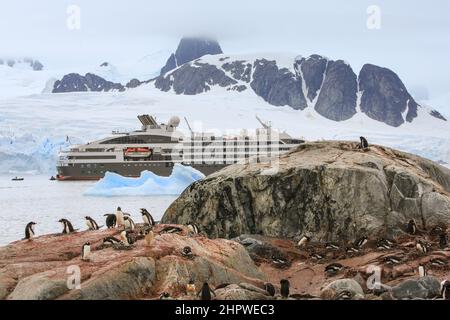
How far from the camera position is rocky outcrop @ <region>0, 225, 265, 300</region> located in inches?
441

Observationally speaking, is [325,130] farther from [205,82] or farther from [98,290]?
[98,290]

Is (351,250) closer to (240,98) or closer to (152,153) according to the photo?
(152,153)

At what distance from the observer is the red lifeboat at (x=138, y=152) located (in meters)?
84.8

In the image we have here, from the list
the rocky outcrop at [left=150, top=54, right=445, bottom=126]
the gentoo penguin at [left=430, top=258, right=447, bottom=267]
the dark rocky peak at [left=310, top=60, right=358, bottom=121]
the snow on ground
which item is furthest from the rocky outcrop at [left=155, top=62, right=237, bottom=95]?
the gentoo penguin at [left=430, top=258, right=447, bottom=267]

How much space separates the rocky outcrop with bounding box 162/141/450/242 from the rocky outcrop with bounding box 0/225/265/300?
4.58 m

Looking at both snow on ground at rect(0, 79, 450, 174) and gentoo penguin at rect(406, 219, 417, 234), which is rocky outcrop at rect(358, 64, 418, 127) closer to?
snow on ground at rect(0, 79, 450, 174)

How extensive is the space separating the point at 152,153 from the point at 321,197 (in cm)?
6776

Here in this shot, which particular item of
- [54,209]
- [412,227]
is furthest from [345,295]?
[54,209]

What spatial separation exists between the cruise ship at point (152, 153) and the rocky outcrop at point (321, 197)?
59329 mm

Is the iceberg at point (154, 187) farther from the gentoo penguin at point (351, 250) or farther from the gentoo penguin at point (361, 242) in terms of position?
the gentoo penguin at point (351, 250)

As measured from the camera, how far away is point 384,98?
161750 millimetres

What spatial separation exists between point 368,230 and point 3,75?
119 meters
